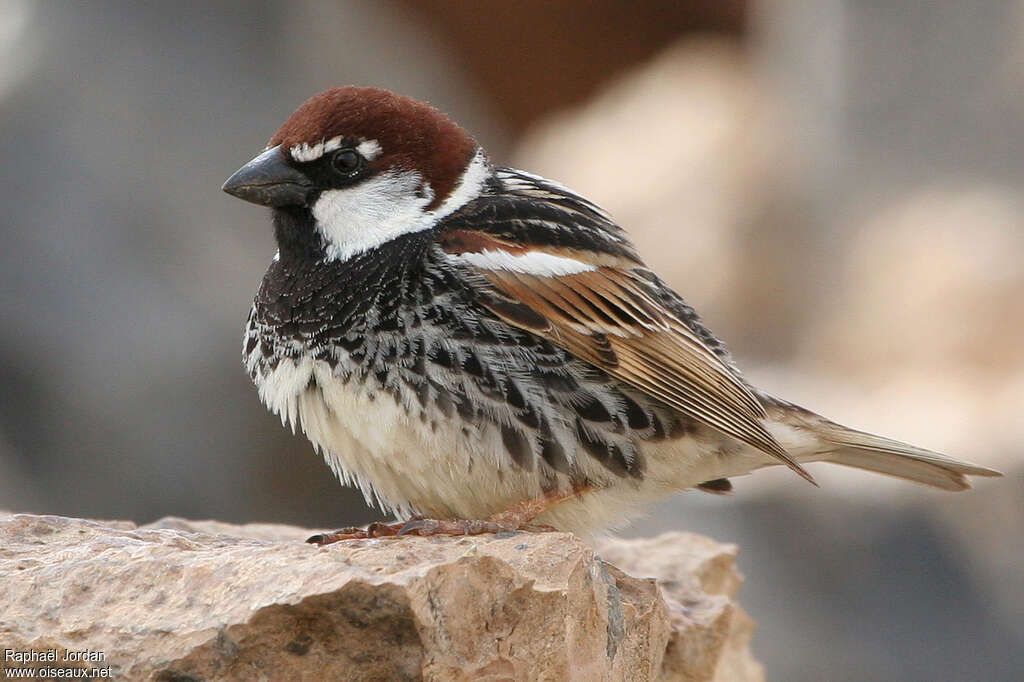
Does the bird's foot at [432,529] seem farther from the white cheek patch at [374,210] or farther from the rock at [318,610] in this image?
the white cheek patch at [374,210]

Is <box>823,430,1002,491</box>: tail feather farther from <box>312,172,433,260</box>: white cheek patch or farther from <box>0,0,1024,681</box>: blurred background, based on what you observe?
<box>0,0,1024,681</box>: blurred background

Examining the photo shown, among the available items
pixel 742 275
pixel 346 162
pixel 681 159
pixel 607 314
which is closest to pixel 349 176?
pixel 346 162

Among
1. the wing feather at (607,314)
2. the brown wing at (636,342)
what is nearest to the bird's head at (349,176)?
the wing feather at (607,314)

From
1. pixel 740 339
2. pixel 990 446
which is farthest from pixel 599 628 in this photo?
pixel 740 339

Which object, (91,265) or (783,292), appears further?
(783,292)

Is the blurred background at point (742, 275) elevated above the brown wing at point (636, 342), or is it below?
above

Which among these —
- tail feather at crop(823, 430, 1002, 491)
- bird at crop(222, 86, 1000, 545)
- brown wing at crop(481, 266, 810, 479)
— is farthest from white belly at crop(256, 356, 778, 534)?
tail feather at crop(823, 430, 1002, 491)

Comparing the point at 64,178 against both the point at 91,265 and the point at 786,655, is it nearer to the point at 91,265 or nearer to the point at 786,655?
the point at 91,265
